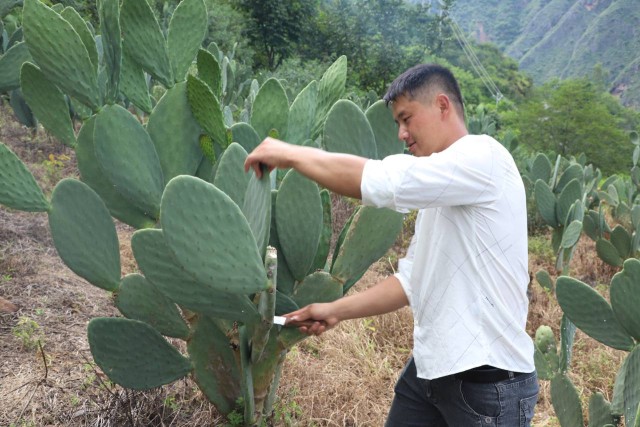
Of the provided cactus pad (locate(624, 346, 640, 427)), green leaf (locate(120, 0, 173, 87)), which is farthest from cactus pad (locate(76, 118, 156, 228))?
cactus pad (locate(624, 346, 640, 427))

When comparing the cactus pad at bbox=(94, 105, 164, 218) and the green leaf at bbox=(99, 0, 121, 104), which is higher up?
the green leaf at bbox=(99, 0, 121, 104)

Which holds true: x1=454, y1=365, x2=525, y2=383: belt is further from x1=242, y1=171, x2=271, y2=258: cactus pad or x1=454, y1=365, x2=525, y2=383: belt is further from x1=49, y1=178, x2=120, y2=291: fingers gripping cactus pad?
x1=49, y1=178, x2=120, y2=291: fingers gripping cactus pad

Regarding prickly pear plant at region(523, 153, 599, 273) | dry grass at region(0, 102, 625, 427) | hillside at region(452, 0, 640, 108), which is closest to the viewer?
dry grass at region(0, 102, 625, 427)

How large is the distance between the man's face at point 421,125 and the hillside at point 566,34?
141ft

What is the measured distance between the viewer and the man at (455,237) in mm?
1196

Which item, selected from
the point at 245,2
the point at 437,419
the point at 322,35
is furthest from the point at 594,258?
the point at 322,35

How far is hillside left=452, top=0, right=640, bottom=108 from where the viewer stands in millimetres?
47562

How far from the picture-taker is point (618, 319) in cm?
170

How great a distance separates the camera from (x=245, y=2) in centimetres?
1914

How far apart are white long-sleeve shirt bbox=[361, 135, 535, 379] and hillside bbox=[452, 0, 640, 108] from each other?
43.2 metres

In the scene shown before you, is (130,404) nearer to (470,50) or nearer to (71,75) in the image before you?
(71,75)

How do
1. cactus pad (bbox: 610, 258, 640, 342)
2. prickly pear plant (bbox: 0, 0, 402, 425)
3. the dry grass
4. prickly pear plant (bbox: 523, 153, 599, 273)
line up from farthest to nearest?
prickly pear plant (bbox: 523, 153, 599, 273) < the dry grass < cactus pad (bbox: 610, 258, 640, 342) < prickly pear plant (bbox: 0, 0, 402, 425)

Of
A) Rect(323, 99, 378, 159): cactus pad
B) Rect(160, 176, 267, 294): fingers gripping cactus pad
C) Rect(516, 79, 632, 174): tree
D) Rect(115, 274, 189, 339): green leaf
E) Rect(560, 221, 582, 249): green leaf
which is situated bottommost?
Rect(516, 79, 632, 174): tree

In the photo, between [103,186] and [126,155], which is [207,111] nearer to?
[126,155]
